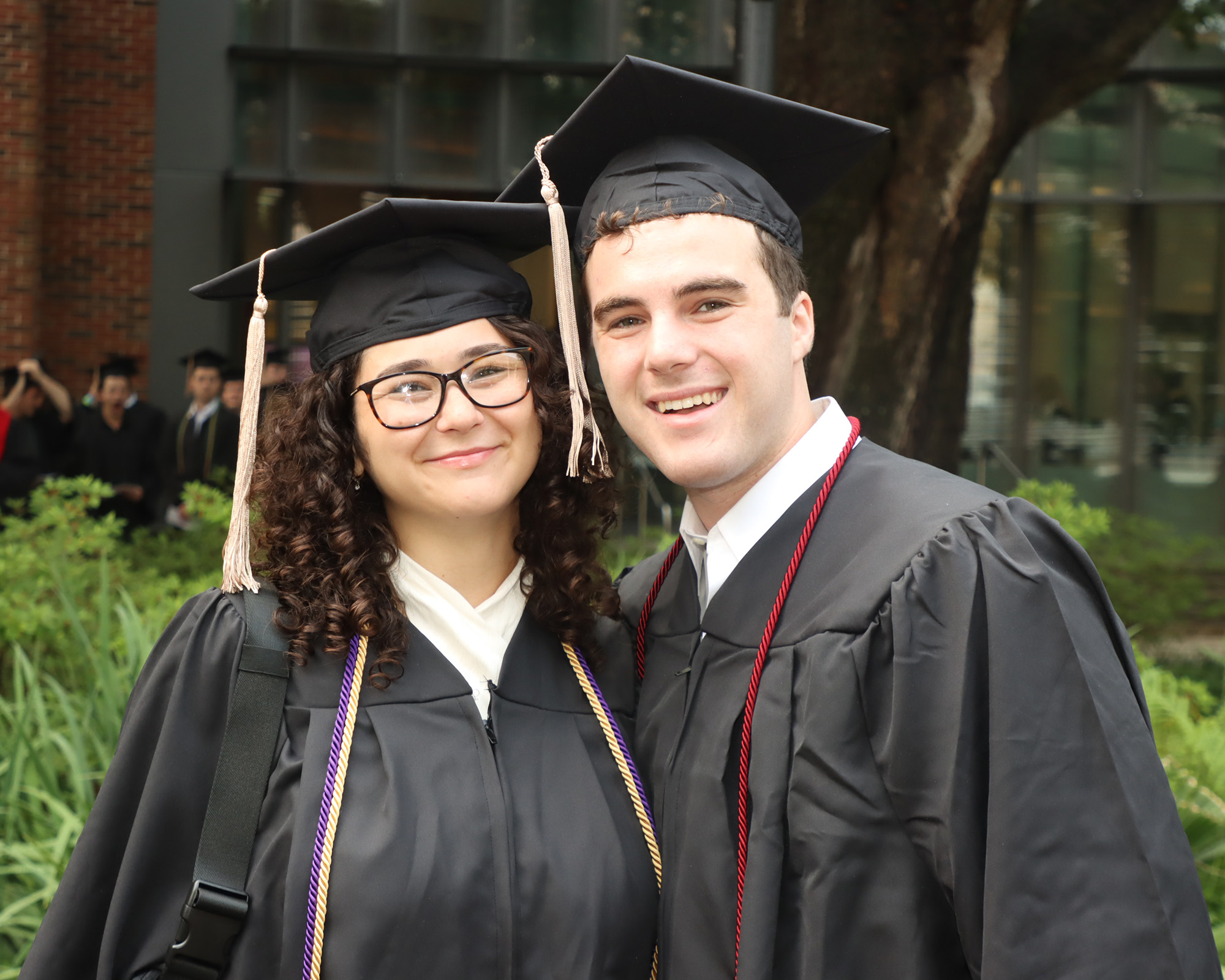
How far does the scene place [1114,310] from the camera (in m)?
9.94

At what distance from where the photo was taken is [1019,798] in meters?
1.54

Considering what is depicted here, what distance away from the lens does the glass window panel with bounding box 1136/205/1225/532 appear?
979 centimetres

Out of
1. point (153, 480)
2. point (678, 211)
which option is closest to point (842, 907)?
point (678, 211)

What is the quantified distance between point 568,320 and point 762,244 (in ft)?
1.18

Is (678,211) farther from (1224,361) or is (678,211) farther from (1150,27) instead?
(1224,361)

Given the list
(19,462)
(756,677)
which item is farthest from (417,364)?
(19,462)

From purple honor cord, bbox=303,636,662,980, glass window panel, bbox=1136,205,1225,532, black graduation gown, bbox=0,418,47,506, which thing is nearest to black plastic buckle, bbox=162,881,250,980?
purple honor cord, bbox=303,636,662,980

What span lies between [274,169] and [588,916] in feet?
30.4

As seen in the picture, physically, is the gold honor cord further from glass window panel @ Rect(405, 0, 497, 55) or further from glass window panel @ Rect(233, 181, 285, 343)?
glass window panel @ Rect(405, 0, 497, 55)

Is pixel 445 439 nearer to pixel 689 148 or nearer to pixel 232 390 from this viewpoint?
pixel 689 148

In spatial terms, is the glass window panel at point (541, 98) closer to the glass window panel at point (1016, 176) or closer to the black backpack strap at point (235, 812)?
the glass window panel at point (1016, 176)

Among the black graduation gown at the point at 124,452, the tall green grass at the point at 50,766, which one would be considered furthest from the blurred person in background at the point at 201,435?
the tall green grass at the point at 50,766

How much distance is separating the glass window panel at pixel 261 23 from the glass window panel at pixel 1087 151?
627cm

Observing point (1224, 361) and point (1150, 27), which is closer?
point (1150, 27)
